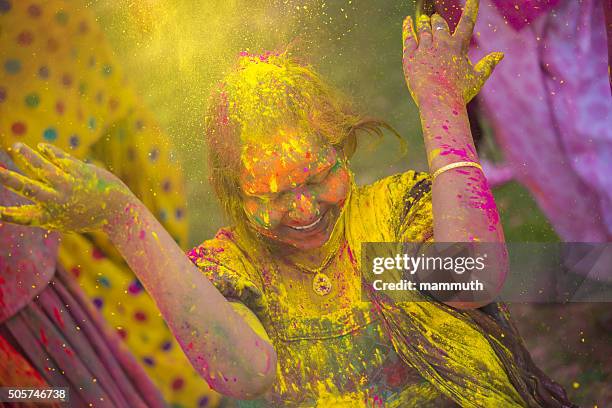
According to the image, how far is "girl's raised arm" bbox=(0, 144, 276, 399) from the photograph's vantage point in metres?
0.92

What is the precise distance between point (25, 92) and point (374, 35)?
56 cm

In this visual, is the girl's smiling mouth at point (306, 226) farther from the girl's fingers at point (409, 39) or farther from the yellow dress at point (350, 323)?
the girl's fingers at point (409, 39)

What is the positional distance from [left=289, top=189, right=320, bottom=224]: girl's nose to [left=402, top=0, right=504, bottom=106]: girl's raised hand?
202 mm

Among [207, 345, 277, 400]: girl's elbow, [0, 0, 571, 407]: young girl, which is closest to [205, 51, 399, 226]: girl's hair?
[0, 0, 571, 407]: young girl

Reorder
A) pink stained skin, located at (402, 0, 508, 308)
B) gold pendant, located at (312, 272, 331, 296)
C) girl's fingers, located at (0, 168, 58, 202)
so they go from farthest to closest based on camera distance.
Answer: gold pendant, located at (312, 272, 331, 296), pink stained skin, located at (402, 0, 508, 308), girl's fingers, located at (0, 168, 58, 202)

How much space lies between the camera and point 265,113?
106 centimetres

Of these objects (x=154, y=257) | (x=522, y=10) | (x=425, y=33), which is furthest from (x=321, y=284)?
(x=522, y=10)

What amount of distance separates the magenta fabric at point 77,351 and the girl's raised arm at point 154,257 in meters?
0.29

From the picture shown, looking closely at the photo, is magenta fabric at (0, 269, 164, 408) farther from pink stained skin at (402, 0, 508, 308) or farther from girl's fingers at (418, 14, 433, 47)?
girl's fingers at (418, 14, 433, 47)

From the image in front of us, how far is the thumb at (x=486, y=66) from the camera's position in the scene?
43.6 inches

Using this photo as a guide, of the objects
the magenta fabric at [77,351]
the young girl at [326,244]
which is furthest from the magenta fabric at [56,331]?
the young girl at [326,244]

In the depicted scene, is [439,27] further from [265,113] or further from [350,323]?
[350,323]

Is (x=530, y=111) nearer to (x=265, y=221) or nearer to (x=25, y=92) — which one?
(x=265, y=221)

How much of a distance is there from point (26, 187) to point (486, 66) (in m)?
0.65
